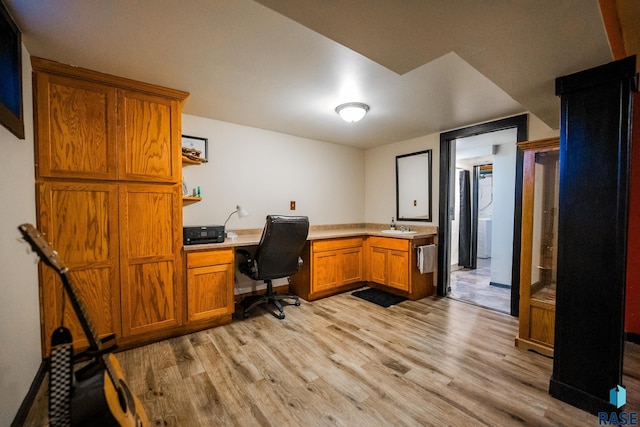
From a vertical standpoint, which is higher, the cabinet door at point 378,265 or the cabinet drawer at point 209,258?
the cabinet drawer at point 209,258

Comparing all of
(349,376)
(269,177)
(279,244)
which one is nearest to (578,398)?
(349,376)

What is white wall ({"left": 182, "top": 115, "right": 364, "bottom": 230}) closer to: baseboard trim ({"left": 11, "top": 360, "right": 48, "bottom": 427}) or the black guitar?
baseboard trim ({"left": 11, "top": 360, "right": 48, "bottom": 427})

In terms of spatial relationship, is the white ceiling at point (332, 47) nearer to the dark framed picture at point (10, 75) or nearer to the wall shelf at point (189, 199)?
the dark framed picture at point (10, 75)

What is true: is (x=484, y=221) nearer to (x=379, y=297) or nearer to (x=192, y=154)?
(x=379, y=297)

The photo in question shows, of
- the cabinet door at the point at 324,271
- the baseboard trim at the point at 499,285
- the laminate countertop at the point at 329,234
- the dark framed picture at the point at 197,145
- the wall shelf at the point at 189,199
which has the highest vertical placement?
the dark framed picture at the point at 197,145

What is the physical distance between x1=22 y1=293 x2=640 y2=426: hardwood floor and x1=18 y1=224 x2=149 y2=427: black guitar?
2.06ft

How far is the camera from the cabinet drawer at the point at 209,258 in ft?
8.09

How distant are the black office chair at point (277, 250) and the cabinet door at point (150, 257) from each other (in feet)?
2.31

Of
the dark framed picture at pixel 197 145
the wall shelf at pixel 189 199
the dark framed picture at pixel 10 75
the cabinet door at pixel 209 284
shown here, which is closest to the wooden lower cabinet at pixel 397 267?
the cabinet door at pixel 209 284

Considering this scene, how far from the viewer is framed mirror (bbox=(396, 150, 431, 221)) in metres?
3.84

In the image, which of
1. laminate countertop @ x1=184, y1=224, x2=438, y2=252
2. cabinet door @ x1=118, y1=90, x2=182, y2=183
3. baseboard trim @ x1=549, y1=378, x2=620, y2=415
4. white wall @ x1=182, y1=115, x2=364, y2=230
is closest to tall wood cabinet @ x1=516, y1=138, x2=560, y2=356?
baseboard trim @ x1=549, y1=378, x2=620, y2=415

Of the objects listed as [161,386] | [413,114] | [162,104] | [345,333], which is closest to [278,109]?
[162,104]

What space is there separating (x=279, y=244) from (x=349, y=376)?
1.39 meters

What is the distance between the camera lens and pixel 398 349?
2.20m
